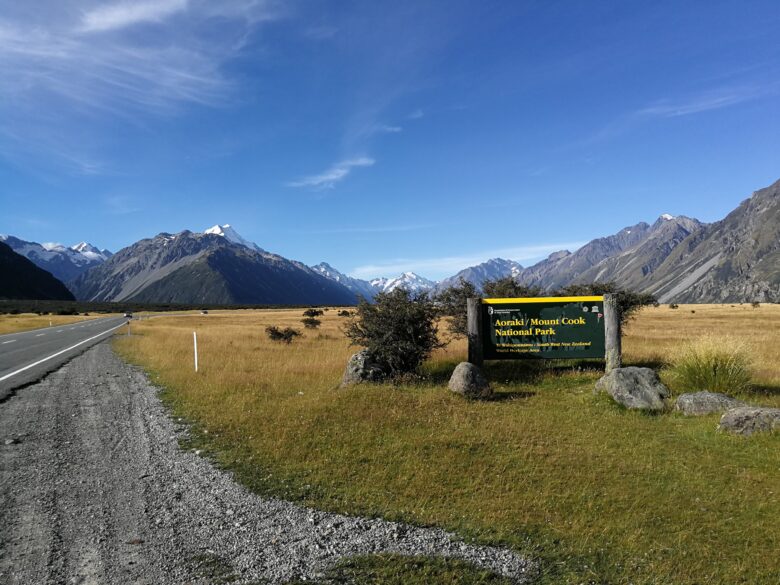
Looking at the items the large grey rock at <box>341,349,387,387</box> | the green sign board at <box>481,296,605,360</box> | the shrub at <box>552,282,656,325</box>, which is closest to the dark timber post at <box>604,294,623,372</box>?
the green sign board at <box>481,296,605,360</box>

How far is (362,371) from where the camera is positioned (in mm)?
13844

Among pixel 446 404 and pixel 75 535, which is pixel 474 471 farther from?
pixel 75 535

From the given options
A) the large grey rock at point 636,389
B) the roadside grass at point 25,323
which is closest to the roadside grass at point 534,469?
the large grey rock at point 636,389

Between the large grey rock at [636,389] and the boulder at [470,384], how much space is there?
299 centimetres

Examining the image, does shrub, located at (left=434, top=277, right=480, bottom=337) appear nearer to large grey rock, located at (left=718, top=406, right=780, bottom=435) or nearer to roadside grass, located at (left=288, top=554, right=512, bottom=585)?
large grey rock, located at (left=718, top=406, right=780, bottom=435)

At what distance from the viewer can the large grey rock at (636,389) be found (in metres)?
11.2

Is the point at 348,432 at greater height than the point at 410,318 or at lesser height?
lesser

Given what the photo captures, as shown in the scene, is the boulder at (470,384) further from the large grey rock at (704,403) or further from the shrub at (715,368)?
the shrub at (715,368)

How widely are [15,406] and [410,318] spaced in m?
10.8

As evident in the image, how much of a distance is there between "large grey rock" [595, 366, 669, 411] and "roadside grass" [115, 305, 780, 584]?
32 centimetres

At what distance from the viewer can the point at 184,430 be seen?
1009cm

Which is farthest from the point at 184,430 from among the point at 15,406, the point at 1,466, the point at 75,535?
the point at 15,406

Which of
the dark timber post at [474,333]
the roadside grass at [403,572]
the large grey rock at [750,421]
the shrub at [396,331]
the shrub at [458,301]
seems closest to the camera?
the roadside grass at [403,572]

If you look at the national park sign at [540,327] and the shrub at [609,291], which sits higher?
the shrub at [609,291]
